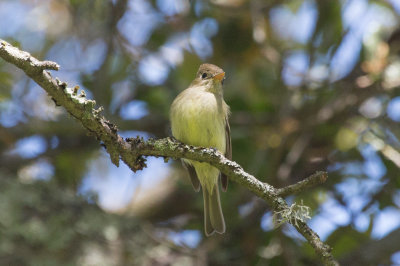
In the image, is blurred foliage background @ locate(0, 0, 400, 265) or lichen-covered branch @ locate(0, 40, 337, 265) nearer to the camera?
lichen-covered branch @ locate(0, 40, 337, 265)

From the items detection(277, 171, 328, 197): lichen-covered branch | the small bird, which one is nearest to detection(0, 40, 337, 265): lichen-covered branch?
detection(277, 171, 328, 197): lichen-covered branch

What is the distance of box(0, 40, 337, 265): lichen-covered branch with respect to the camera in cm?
227

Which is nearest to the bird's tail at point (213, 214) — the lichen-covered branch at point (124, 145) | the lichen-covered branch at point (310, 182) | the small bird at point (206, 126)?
the small bird at point (206, 126)

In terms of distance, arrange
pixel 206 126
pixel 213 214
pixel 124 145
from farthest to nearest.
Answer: pixel 213 214
pixel 206 126
pixel 124 145

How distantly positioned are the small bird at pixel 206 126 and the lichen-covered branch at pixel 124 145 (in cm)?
114

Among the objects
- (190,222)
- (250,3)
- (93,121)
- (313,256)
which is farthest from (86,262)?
(250,3)

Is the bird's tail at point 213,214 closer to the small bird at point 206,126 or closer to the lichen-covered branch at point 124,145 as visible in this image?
the small bird at point 206,126

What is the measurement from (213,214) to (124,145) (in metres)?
1.90

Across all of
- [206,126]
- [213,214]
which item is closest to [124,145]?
[206,126]

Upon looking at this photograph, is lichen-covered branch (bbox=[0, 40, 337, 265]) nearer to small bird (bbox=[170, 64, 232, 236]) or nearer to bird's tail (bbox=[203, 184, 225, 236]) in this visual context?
small bird (bbox=[170, 64, 232, 236])

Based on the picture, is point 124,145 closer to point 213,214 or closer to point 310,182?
point 310,182

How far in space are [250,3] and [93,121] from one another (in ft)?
11.4

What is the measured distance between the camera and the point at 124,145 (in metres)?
2.60

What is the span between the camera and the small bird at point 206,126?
4.01 meters
